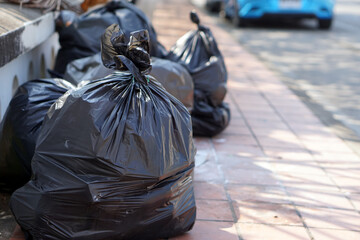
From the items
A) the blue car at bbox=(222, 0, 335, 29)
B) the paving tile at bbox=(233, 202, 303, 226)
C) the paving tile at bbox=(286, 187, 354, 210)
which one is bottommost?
the blue car at bbox=(222, 0, 335, 29)

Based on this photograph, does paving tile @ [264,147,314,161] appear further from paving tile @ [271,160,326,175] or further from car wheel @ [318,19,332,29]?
car wheel @ [318,19,332,29]

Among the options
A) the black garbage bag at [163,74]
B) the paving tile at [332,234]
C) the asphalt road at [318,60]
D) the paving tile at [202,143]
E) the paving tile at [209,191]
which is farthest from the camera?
the asphalt road at [318,60]

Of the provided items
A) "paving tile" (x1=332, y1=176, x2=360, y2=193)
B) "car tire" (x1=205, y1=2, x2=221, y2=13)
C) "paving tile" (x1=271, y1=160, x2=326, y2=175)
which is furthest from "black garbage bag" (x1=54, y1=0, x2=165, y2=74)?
"car tire" (x1=205, y1=2, x2=221, y2=13)

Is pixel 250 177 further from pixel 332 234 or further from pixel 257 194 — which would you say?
pixel 332 234

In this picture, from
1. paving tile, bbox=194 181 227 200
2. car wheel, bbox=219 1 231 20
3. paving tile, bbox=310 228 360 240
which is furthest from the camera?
car wheel, bbox=219 1 231 20

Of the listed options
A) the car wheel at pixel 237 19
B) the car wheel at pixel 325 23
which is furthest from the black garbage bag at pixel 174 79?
the car wheel at pixel 325 23

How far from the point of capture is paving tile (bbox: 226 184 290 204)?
3.33 m

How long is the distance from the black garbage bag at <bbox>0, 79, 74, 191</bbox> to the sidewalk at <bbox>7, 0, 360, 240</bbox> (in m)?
0.47

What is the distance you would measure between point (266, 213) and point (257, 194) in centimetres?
30

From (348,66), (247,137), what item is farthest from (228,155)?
(348,66)

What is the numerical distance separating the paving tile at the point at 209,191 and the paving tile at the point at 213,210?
0.22ft

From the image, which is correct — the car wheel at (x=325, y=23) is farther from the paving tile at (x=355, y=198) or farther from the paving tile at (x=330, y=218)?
the paving tile at (x=330, y=218)

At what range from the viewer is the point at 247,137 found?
4645 mm

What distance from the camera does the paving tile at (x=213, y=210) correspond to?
9.92 ft
